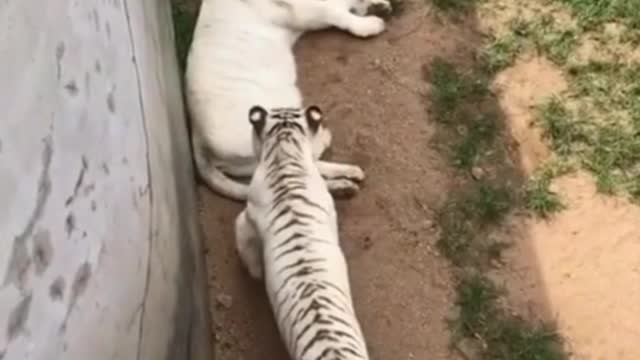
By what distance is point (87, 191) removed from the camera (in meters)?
2.92

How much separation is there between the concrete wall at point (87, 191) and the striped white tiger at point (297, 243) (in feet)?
1.07

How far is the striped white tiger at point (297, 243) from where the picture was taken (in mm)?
3879

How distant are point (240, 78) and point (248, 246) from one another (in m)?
0.61

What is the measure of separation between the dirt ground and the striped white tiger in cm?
22

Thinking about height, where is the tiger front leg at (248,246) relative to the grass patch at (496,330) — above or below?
above

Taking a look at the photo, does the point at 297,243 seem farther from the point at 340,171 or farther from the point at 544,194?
the point at 544,194

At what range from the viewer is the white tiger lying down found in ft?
15.1

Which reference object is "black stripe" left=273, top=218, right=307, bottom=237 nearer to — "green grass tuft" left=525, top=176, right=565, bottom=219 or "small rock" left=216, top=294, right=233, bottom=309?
"small rock" left=216, top=294, right=233, bottom=309


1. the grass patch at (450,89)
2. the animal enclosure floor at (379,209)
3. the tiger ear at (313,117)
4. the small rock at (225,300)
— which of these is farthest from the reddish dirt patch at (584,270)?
the small rock at (225,300)

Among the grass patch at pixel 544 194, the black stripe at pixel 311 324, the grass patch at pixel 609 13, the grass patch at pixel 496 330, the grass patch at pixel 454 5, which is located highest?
the black stripe at pixel 311 324

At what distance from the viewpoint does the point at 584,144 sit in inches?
190

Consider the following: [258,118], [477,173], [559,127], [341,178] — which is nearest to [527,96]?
[559,127]

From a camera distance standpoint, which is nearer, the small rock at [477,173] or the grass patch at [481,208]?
the grass patch at [481,208]

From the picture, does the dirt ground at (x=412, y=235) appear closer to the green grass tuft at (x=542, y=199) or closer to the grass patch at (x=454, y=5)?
the green grass tuft at (x=542, y=199)
